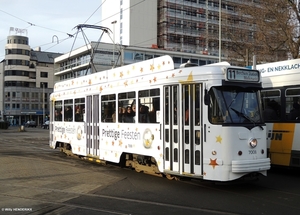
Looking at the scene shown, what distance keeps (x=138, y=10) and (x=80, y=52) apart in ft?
50.0

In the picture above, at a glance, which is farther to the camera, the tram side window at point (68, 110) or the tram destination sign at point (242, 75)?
the tram side window at point (68, 110)

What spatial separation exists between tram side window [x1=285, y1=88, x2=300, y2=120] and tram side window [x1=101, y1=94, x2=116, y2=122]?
5.62 m

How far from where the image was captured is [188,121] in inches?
368

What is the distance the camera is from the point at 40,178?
11.2 meters

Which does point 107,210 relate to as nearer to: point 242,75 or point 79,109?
point 242,75

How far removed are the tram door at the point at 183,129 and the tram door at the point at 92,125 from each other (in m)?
4.37

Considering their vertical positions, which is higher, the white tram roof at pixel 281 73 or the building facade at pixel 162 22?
the building facade at pixel 162 22

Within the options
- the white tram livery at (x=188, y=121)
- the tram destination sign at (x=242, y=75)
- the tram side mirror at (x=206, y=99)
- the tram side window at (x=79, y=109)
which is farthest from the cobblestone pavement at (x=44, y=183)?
the tram destination sign at (x=242, y=75)

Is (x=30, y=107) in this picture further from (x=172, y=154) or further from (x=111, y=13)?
(x=172, y=154)

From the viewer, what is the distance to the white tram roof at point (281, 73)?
1192cm

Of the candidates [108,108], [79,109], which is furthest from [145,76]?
[79,109]

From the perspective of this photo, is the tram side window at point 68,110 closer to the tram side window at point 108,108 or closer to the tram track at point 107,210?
the tram side window at point 108,108

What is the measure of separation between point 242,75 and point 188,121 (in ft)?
5.74

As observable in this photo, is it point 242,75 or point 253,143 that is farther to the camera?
point 242,75
